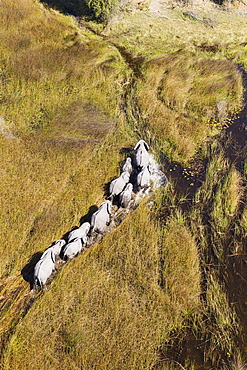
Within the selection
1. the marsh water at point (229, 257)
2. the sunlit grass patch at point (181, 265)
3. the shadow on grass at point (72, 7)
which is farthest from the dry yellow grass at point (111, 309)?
the shadow on grass at point (72, 7)

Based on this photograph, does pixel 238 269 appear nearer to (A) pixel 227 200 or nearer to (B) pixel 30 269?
(A) pixel 227 200

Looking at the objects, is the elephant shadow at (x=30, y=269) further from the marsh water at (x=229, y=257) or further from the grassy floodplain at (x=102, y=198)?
the marsh water at (x=229, y=257)

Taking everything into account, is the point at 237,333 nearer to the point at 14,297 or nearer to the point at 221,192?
the point at 221,192

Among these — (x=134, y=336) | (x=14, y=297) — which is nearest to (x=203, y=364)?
(x=134, y=336)

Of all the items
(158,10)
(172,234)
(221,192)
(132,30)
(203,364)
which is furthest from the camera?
(158,10)

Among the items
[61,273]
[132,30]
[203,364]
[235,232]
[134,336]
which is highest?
[132,30]

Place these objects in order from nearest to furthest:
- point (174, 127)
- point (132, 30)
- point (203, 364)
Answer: point (203, 364), point (174, 127), point (132, 30)

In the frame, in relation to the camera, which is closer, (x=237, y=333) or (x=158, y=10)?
(x=237, y=333)

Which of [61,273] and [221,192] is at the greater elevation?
[61,273]
